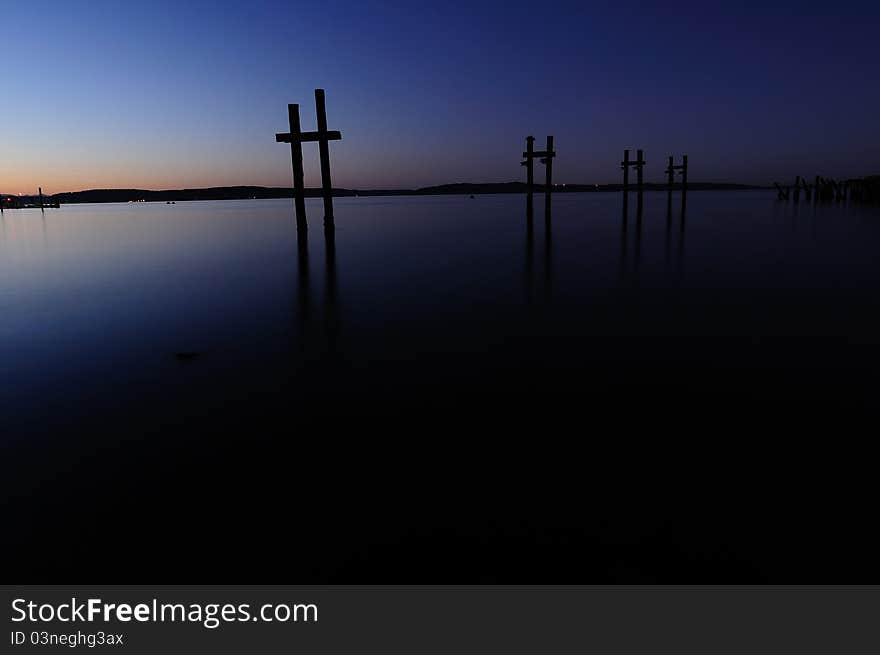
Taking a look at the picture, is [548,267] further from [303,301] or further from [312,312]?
[312,312]

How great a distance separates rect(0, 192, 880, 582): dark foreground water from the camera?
8.20ft

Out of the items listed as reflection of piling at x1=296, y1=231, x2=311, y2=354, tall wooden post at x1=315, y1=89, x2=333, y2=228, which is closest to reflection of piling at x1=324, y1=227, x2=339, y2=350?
reflection of piling at x1=296, y1=231, x2=311, y2=354

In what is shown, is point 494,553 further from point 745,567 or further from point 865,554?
point 865,554

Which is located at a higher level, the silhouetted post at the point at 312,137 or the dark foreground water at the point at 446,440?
the silhouetted post at the point at 312,137

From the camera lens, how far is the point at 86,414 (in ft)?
13.7

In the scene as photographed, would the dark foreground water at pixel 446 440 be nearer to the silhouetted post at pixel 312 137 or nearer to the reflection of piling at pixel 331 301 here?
the reflection of piling at pixel 331 301

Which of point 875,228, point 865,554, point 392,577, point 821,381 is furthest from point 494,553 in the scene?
point 875,228

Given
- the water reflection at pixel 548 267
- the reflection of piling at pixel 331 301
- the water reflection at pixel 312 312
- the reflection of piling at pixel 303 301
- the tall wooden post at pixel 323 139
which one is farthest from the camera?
the tall wooden post at pixel 323 139

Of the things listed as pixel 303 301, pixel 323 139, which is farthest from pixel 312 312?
pixel 323 139

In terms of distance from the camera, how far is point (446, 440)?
12.0 ft

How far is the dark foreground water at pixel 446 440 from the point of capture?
2500mm

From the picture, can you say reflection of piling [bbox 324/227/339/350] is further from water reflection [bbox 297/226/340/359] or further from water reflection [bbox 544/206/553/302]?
water reflection [bbox 544/206/553/302]

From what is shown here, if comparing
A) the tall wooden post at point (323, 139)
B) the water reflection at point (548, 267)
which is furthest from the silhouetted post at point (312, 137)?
the water reflection at point (548, 267)
